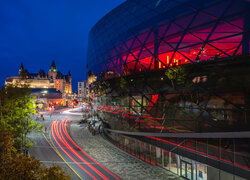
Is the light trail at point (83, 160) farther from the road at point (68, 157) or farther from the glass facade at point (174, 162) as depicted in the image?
the glass facade at point (174, 162)

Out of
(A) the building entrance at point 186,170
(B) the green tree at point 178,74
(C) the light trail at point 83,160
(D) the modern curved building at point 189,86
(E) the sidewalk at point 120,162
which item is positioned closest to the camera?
(D) the modern curved building at point 189,86

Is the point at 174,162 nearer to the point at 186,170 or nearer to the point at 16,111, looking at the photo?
the point at 186,170

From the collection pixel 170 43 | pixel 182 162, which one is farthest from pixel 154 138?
pixel 170 43

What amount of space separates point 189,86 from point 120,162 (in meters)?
12.0

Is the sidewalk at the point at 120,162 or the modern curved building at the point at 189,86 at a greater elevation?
the modern curved building at the point at 189,86

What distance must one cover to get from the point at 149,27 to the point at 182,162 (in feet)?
61.8

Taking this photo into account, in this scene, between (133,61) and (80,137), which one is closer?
(133,61)

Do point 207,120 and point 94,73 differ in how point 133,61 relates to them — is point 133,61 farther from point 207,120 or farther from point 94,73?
point 94,73

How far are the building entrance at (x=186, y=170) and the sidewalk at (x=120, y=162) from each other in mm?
872

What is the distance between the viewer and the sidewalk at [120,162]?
16.8 meters

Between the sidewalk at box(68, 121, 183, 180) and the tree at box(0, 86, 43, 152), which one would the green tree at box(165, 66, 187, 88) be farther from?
the tree at box(0, 86, 43, 152)

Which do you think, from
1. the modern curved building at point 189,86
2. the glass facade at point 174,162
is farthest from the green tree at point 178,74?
the glass facade at point 174,162

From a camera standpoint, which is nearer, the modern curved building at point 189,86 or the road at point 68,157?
the modern curved building at point 189,86

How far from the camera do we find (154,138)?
17484 mm
